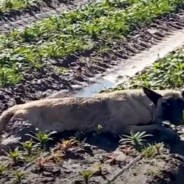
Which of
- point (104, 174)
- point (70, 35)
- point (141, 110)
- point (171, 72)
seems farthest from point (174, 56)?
point (104, 174)

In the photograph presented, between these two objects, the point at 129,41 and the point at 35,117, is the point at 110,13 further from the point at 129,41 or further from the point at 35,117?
the point at 35,117

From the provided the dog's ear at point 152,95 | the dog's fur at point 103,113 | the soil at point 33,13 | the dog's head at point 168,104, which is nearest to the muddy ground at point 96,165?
the dog's fur at point 103,113

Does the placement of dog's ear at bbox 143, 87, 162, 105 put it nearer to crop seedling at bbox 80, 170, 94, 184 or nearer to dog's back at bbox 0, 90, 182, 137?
dog's back at bbox 0, 90, 182, 137

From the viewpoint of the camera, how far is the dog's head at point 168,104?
9135mm

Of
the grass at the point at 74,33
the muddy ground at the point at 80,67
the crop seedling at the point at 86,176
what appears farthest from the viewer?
the grass at the point at 74,33

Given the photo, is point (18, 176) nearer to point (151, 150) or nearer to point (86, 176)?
point (86, 176)

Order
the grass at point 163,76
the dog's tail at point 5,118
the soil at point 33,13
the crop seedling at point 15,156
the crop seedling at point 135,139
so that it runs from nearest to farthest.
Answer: the crop seedling at point 15,156
the crop seedling at point 135,139
the dog's tail at point 5,118
the grass at point 163,76
the soil at point 33,13

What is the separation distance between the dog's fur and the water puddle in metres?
1.98

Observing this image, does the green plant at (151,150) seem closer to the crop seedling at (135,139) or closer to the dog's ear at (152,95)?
the crop seedling at (135,139)

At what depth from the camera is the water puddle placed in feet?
41.1

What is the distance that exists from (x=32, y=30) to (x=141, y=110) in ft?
22.5

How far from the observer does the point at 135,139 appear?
8.77 m

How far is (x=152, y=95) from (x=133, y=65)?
5.08m

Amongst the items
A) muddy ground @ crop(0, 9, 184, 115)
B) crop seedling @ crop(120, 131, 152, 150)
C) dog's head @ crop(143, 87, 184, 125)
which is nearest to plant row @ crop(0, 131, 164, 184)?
crop seedling @ crop(120, 131, 152, 150)
